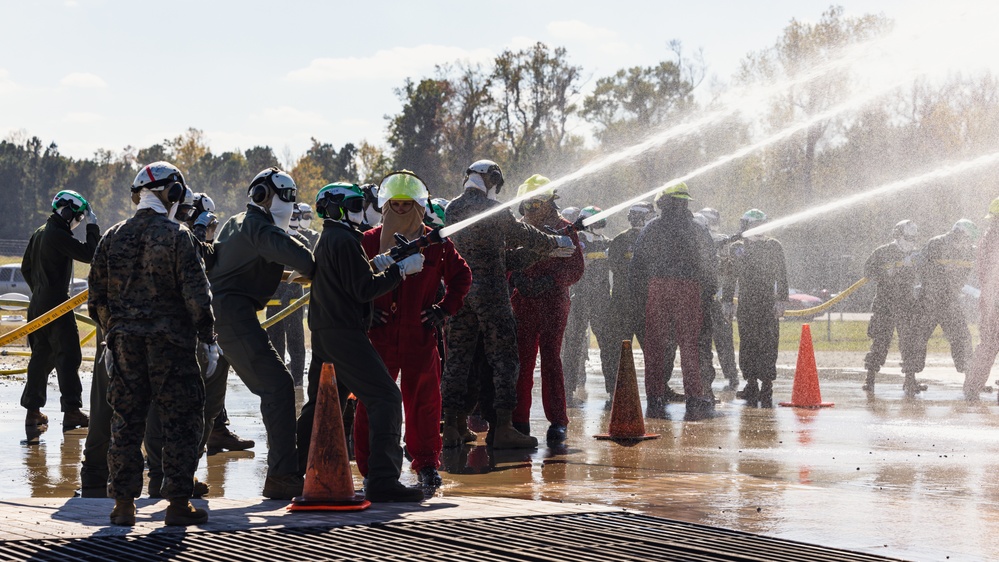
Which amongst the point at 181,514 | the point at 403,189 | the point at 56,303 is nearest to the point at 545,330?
the point at 403,189

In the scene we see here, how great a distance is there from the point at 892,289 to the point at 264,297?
34.1 feet

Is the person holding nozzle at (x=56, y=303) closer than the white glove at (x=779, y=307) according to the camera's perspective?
Yes

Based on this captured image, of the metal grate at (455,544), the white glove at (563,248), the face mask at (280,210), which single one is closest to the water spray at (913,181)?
the white glove at (563,248)

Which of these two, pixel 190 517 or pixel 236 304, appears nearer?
pixel 190 517

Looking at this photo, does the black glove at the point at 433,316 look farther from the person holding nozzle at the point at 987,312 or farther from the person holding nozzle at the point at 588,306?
the person holding nozzle at the point at 987,312

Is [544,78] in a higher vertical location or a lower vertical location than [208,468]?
higher

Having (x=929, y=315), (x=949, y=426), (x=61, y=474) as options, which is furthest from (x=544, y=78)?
(x=61, y=474)

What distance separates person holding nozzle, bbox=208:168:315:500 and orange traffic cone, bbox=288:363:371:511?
0.46 meters

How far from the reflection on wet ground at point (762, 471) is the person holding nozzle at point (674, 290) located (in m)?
A: 0.40

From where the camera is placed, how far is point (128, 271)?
6.88 m

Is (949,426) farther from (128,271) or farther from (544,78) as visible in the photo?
(544,78)

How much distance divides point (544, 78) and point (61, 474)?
42.5m

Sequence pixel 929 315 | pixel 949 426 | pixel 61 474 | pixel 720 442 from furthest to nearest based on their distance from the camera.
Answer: pixel 929 315, pixel 949 426, pixel 720 442, pixel 61 474

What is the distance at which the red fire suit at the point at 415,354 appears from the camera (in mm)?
8297
